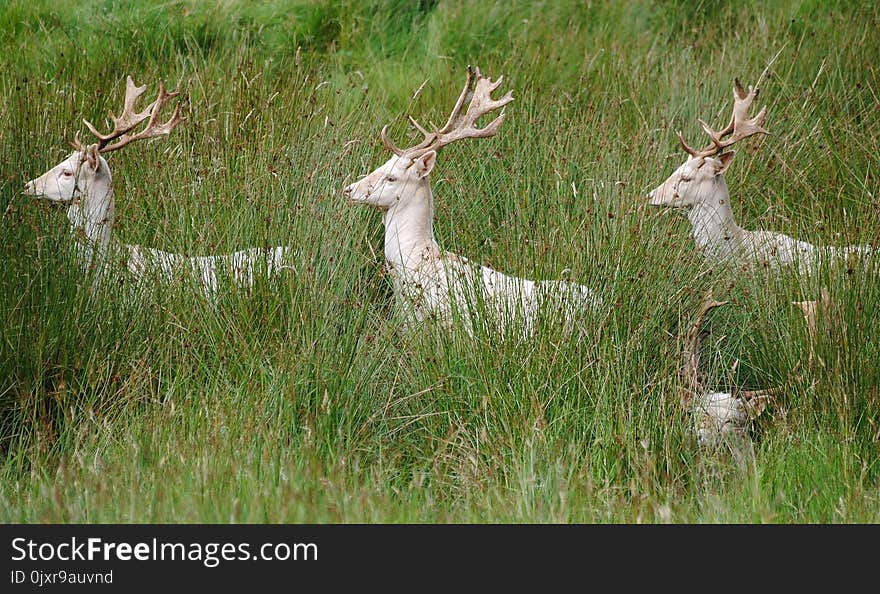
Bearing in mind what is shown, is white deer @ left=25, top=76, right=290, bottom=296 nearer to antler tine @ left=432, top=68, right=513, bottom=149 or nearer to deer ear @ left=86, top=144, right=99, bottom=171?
deer ear @ left=86, top=144, right=99, bottom=171

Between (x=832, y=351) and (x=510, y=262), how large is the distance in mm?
1340

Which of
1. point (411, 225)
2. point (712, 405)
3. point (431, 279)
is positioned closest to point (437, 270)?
point (431, 279)

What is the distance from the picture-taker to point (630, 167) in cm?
578

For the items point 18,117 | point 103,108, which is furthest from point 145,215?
point 103,108

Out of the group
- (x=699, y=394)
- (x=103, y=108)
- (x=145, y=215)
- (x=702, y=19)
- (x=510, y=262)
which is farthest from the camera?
(x=702, y=19)

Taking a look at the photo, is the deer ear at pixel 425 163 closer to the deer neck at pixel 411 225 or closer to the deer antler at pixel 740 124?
the deer neck at pixel 411 225

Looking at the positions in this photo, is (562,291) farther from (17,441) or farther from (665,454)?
(17,441)

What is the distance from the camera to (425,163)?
17.8 feet

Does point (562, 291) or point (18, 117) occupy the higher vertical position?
point (18, 117)

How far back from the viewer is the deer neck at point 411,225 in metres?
5.41

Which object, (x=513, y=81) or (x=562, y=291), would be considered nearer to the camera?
(x=562, y=291)

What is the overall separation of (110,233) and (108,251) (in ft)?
1.38

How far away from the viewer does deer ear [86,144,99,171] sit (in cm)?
528

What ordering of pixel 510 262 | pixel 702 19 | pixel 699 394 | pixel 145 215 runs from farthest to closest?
pixel 702 19 → pixel 145 215 → pixel 510 262 → pixel 699 394
